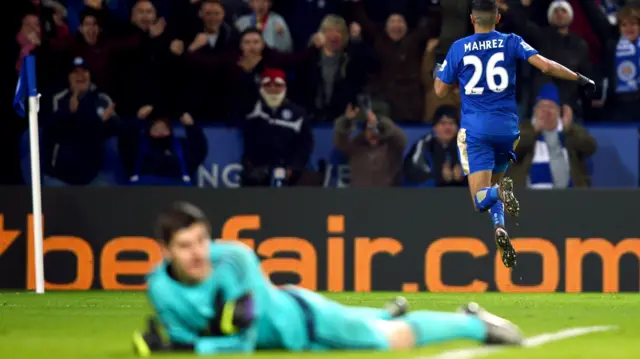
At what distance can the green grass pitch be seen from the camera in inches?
335

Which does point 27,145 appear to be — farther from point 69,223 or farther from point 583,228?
point 583,228

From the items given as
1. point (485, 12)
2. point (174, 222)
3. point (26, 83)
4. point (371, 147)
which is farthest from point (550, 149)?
point (174, 222)

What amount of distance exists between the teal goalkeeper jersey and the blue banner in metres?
9.63

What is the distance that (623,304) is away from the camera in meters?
13.5

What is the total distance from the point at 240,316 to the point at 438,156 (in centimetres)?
985

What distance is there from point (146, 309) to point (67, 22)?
654cm

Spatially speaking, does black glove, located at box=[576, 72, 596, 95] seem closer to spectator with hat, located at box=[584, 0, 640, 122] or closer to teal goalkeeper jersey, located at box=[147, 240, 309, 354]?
spectator with hat, located at box=[584, 0, 640, 122]

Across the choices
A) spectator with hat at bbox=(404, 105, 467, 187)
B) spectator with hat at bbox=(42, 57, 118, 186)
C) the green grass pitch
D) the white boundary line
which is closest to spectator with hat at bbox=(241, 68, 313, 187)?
spectator with hat at bbox=(404, 105, 467, 187)

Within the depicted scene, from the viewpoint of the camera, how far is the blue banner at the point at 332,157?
17.4 meters

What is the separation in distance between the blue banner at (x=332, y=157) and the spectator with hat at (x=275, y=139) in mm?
286

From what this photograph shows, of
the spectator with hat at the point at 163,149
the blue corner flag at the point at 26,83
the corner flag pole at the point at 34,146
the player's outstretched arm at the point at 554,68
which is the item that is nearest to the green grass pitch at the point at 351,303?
the corner flag pole at the point at 34,146

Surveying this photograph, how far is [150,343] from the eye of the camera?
7871 millimetres

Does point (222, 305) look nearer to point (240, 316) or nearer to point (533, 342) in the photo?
point (240, 316)

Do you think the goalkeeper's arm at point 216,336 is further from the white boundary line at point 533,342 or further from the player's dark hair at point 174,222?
the white boundary line at point 533,342
